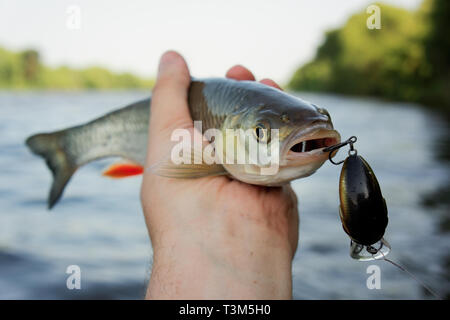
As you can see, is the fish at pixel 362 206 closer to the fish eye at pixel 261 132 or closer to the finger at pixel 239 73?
the fish eye at pixel 261 132

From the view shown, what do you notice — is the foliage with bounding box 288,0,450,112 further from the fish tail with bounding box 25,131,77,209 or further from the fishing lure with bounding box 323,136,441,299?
the fishing lure with bounding box 323,136,441,299

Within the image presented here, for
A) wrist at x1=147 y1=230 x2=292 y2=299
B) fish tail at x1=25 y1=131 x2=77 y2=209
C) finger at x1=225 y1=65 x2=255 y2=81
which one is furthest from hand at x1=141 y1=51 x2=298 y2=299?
fish tail at x1=25 y1=131 x2=77 y2=209

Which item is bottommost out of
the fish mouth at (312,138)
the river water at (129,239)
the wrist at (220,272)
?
the river water at (129,239)

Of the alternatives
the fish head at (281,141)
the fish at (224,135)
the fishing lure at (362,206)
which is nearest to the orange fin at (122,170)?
the fish at (224,135)

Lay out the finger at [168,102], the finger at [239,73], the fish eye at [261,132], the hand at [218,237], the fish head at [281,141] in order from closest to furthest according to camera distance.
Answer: the hand at [218,237] < the fish head at [281,141] < the fish eye at [261,132] < the finger at [168,102] < the finger at [239,73]

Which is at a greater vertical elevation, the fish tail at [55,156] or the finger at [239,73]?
the finger at [239,73]

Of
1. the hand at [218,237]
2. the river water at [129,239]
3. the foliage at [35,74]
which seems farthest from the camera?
the foliage at [35,74]
